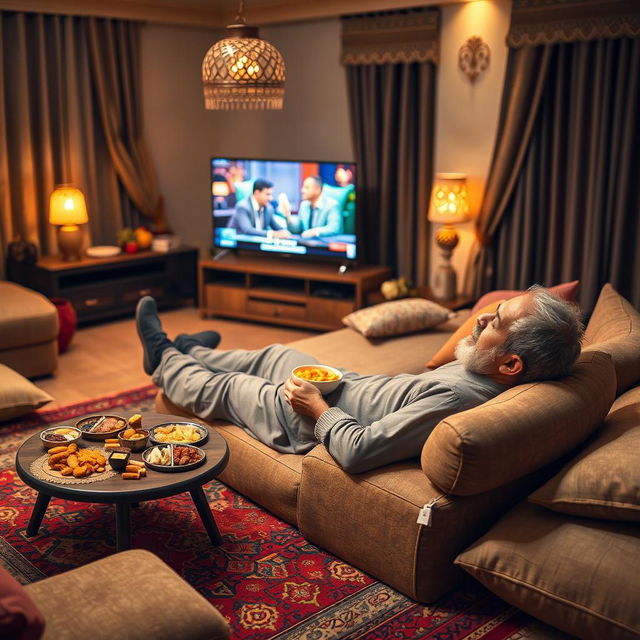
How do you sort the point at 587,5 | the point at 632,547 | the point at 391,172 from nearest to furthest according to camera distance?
the point at 632,547 < the point at 587,5 < the point at 391,172

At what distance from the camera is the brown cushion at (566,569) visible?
1.94m

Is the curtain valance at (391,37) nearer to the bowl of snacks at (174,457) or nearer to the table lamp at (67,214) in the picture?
the table lamp at (67,214)

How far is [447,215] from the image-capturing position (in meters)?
4.86

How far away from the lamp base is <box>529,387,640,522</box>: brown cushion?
13.1 ft

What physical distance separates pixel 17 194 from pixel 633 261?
4057 mm

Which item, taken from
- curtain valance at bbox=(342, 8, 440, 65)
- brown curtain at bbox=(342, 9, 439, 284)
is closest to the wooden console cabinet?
brown curtain at bbox=(342, 9, 439, 284)

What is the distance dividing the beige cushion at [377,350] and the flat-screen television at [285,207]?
1324 millimetres

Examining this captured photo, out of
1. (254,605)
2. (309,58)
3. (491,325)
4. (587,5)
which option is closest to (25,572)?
(254,605)

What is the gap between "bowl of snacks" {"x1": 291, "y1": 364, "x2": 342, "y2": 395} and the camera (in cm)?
267

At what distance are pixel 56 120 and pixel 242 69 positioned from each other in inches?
122

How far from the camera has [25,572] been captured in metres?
2.45

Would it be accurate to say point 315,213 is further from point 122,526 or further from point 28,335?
point 122,526

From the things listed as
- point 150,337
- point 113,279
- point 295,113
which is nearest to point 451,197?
point 295,113

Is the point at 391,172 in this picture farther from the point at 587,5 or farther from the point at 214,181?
the point at 587,5
